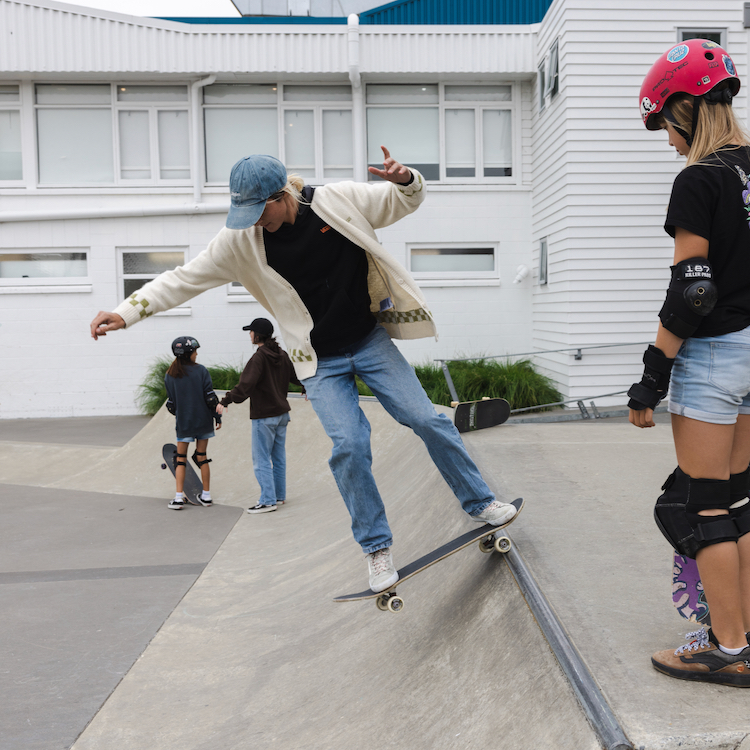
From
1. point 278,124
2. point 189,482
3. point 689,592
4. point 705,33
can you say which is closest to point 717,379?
point 689,592

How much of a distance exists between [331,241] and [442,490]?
7.39 ft

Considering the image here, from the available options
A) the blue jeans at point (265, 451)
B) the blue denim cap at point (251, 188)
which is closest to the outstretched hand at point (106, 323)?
the blue denim cap at point (251, 188)

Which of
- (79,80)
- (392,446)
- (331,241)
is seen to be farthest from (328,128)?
(331,241)

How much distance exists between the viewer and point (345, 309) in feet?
9.98

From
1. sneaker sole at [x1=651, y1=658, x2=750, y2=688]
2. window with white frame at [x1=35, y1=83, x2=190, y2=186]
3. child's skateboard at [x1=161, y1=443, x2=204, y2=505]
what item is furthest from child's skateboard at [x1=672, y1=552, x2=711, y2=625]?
window with white frame at [x1=35, y1=83, x2=190, y2=186]

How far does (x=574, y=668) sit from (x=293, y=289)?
185 centimetres

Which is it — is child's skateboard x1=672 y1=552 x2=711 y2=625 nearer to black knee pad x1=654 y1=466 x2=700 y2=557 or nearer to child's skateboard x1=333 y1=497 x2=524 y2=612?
black knee pad x1=654 y1=466 x2=700 y2=557

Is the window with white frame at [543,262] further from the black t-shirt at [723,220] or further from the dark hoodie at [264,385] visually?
the black t-shirt at [723,220]

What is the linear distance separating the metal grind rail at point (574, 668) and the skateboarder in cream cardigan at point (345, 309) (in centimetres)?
52

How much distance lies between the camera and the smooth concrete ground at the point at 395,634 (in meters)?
2.12

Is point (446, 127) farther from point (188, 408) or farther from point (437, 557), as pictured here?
point (437, 557)

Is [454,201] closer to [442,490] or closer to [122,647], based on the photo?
[442,490]

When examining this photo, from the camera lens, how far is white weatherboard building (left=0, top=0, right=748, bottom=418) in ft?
42.7

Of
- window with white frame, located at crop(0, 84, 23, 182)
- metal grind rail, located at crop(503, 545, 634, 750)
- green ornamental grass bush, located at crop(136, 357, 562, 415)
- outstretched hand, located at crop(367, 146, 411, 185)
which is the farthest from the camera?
window with white frame, located at crop(0, 84, 23, 182)
